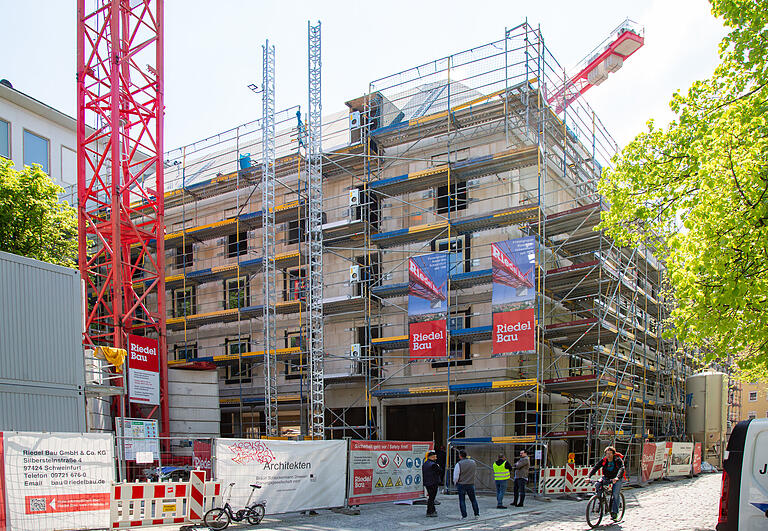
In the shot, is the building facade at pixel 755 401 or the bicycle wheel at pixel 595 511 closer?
the bicycle wheel at pixel 595 511

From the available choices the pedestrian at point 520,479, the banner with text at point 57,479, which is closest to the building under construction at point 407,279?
the pedestrian at point 520,479

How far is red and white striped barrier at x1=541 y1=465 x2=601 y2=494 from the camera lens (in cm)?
2030

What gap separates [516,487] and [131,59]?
21413 mm

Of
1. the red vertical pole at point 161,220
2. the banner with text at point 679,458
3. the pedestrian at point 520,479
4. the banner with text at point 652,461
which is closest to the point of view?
the pedestrian at point 520,479

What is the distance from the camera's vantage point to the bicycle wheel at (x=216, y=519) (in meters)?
13.1

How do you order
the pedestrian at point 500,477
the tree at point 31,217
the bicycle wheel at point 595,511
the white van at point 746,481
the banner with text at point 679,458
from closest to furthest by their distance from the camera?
the white van at point 746,481
the bicycle wheel at point 595,511
the pedestrian at point 500,477
the tree at point 31,217
the banner with text at point 679,458

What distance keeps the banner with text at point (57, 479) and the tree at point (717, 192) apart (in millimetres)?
10799

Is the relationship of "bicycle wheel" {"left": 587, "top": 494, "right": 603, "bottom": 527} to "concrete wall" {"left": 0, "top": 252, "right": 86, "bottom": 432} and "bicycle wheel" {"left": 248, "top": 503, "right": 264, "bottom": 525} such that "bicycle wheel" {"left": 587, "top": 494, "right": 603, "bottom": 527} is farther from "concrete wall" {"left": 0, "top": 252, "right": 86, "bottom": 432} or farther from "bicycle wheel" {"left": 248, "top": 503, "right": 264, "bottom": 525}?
"concrete wall" {"left": 0, "top": 252, "right": 86, "bottom": 432}

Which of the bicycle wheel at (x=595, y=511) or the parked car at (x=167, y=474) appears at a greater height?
the bicycle wheel at (x=595, y=511)

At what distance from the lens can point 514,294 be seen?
76.0 ft

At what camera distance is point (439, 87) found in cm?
2755

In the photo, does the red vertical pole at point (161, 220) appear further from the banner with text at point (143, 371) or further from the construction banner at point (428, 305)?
the construction banner at point (428, 305)

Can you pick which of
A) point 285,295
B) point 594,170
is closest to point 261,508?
point 285,295

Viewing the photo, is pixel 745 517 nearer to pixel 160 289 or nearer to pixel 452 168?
pixel 452 168
